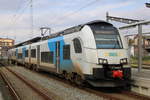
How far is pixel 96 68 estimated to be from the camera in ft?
35.1

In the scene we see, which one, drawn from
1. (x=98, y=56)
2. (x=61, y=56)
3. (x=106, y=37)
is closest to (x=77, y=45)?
(x=106, y=37)

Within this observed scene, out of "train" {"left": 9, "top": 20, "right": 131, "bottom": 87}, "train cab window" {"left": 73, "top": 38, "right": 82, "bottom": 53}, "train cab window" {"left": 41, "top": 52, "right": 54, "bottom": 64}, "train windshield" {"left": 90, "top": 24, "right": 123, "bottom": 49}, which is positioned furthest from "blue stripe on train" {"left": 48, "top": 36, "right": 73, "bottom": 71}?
"train windshield" {"left": 90, "top": 24, "right": 123, "bottom": 49}

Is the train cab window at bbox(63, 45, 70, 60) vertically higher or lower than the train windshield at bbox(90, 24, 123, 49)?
lower

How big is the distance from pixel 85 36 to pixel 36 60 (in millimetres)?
11573

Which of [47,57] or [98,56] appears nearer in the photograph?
[98,56]

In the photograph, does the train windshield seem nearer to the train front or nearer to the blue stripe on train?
the train front

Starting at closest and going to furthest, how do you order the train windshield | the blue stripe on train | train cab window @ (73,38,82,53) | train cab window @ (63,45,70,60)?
1. the train windshield
2. train cab window @ (73,38,82,53)
3. the blue stripe on train
4. train cab window @ (63,45,70,60)

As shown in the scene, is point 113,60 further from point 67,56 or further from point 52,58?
point 52,58

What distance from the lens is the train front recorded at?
1071 cm

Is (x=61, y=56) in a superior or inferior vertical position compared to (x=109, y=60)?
superior

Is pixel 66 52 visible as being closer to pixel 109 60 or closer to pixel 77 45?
pixel 77 45

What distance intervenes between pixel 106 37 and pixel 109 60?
1.25 meters

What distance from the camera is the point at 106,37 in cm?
1160

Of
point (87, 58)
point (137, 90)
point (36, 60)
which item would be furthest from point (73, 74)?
point (36, 60)
